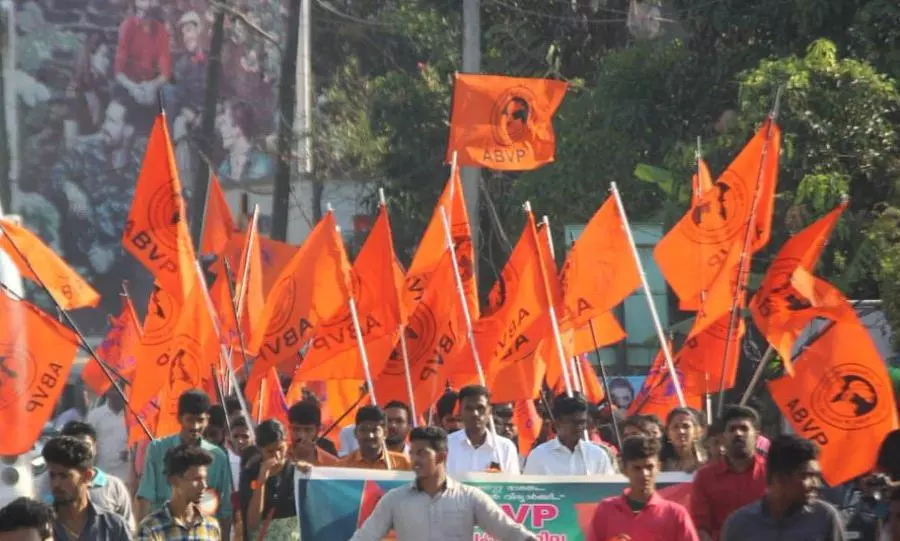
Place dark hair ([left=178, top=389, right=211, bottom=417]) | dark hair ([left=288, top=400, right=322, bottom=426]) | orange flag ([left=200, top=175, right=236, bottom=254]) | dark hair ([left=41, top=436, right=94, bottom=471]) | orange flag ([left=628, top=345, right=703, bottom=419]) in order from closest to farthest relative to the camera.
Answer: dark hair ([left=41, top=436, right=94, bottom=471]) < dark hair ([left=288, top=400, right=322, bottom=426]) < dark hair ([left=178, top=389, right=211, bottom=417]) < orange flag ([left=628, top=345, right=703, bottom=419]) < orange flag ([left=200, top=175, right=236, bottom=254])

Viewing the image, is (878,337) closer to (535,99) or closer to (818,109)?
(818,109)

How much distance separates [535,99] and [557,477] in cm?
762

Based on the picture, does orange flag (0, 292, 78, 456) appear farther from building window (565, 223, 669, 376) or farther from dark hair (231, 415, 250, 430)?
building window (565, 223, 669, 376)

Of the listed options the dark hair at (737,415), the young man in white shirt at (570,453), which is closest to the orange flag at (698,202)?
the young man in white shirt at (570,453)

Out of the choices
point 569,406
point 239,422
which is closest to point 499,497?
point 569,406

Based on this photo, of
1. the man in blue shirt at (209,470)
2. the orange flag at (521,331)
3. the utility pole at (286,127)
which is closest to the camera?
the man in blue shirt at (209,470)

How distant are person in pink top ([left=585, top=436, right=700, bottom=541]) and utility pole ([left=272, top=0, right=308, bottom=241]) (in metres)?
23.5

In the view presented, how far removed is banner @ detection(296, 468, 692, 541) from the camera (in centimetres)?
934

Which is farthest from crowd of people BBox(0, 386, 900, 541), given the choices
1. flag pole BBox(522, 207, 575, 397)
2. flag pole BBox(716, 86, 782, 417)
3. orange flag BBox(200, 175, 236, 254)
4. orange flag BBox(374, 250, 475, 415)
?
orange flag BBox(200, 175, 236, 254)

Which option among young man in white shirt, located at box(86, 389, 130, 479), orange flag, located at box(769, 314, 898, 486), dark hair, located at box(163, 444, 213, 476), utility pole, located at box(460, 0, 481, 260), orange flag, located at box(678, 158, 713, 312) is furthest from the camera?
utility pole, located at box(460, 0, 481, 260)

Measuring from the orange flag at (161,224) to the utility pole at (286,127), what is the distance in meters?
18.1

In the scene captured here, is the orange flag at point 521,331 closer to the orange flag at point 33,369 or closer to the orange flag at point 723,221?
the orange flag at point 723,221

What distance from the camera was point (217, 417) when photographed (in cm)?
1243

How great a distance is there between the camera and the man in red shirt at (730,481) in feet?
29.0
